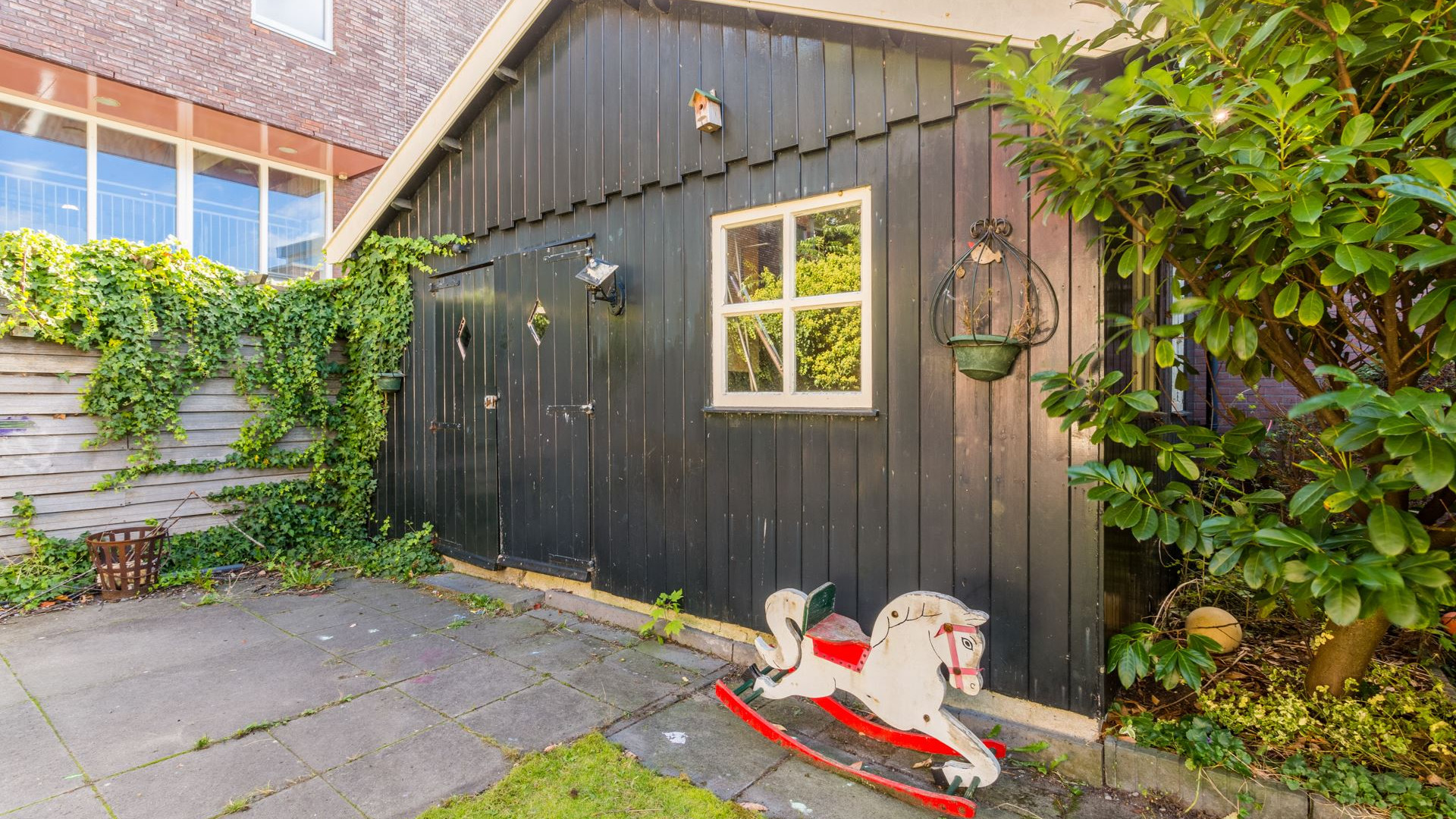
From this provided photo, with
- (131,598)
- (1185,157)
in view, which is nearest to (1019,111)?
(1185,157)

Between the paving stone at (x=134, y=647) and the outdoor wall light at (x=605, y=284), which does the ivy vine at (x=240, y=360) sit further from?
the outdoor wall light at (x=605, y=284)

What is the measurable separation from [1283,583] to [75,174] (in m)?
9.94

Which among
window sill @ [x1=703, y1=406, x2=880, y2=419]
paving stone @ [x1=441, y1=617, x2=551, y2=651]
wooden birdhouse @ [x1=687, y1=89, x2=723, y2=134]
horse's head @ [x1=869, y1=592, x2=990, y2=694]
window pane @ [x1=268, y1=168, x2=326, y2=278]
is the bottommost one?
paving stone @ [x1=441, y1=617, x2=551, y2=651]

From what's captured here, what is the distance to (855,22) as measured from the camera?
9.58ft

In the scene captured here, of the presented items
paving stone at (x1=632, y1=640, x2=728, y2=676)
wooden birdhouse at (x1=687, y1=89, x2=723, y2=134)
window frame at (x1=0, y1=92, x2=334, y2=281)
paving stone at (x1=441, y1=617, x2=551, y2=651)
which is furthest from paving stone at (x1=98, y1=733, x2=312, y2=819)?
window frame at (x1=0, y1=92, x2=334, y2=281)

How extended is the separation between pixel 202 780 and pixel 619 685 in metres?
1.65

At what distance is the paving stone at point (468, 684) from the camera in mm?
3092

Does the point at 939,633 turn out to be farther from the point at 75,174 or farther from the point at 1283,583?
the point at 75,174

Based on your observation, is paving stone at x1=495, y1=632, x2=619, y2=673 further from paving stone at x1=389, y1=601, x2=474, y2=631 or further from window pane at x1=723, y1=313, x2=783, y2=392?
window pane at x1=723, y1=313, x2=783, y2=392

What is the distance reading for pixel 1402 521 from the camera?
1625 millimetres

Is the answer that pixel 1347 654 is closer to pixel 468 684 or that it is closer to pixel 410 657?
pixel 468 684

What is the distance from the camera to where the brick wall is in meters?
6.17

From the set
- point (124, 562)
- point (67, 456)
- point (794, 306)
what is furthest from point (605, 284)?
point (67, 456)

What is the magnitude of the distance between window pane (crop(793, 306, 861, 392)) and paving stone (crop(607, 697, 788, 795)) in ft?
5.33
